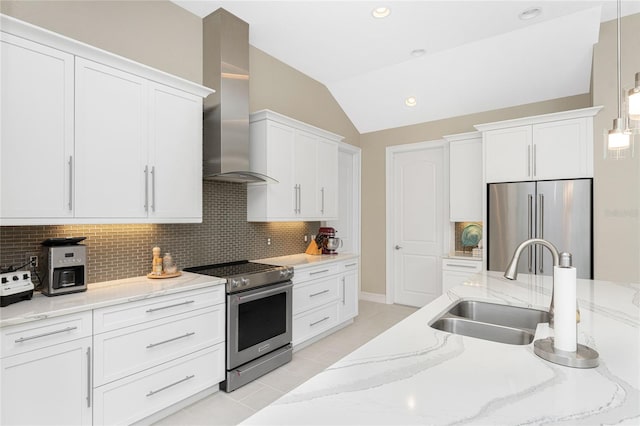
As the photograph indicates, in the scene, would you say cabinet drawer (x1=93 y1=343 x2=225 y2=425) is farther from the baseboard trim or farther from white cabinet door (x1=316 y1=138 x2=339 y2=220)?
the baseboard trim

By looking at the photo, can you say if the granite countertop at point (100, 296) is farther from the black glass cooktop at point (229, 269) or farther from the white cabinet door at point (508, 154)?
the white cabinet door at point (508, 154)

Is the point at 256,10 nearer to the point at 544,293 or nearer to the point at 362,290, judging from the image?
the point at 544,293

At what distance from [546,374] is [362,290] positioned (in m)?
4.50

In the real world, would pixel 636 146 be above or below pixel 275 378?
above

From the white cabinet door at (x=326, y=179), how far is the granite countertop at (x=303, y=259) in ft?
1.65

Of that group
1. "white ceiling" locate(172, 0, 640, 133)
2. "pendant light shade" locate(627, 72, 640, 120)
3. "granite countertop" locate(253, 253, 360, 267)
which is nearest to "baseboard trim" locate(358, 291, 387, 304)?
"granite countertop" locate(253, 253, 360, 267)

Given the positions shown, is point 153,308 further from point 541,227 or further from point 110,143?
point 541,227

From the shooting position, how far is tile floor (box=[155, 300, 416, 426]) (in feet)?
7.48

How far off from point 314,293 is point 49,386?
2283 mm

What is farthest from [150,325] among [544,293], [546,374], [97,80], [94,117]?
[544,293]

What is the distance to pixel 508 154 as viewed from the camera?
3.78 m

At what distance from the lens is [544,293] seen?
6.54 ft

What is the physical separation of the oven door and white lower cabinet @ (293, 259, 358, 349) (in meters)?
0.22

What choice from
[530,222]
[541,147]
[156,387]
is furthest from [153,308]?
[541,147]
